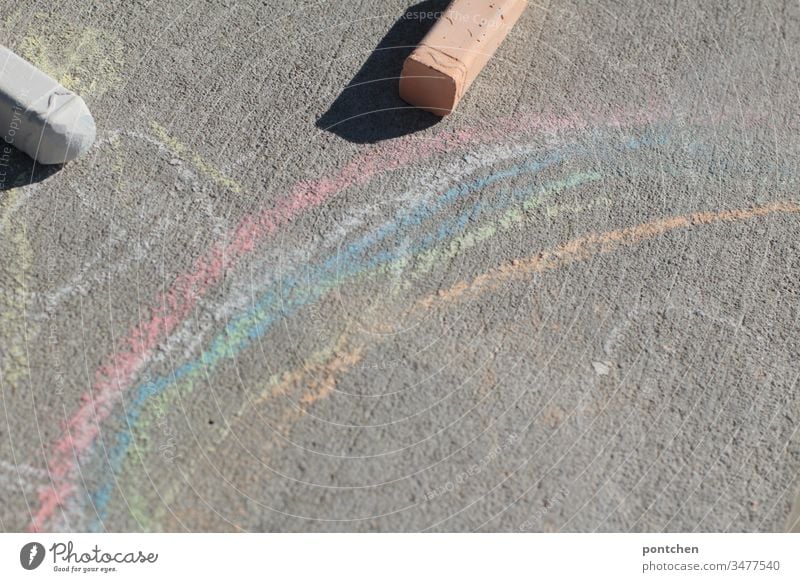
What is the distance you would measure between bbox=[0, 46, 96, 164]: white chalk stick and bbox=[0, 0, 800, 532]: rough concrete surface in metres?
0.15

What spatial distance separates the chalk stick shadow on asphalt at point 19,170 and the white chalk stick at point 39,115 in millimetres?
53

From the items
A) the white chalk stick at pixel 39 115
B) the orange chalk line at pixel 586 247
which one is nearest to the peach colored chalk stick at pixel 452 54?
the orange chalk line at pixel 586 247

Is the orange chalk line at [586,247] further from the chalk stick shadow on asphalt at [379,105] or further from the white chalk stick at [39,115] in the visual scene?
the white chalk stick at [39,115]

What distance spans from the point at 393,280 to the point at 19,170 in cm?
223

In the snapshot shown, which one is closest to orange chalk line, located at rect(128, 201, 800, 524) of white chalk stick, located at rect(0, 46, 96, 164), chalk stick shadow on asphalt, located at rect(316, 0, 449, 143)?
chalk stick shadow on asphalt, located at rect(316, 0, 449, 143)

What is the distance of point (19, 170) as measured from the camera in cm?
511

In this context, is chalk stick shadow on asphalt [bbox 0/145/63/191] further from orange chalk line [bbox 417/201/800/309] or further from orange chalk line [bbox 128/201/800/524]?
orange chalk line [bbox 417/201/800/309]

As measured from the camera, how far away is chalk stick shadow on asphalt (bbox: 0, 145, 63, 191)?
16.6 ft

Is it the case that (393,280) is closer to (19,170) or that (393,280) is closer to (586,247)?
(586,247)

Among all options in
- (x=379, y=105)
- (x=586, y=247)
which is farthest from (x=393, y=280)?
(x=379, y=105)

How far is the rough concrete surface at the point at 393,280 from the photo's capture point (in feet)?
14.5

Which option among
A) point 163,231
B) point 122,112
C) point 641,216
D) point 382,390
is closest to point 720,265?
point 641,216

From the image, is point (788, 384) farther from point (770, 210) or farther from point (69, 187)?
point (69, 187)

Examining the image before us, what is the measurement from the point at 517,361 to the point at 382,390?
75 cm
